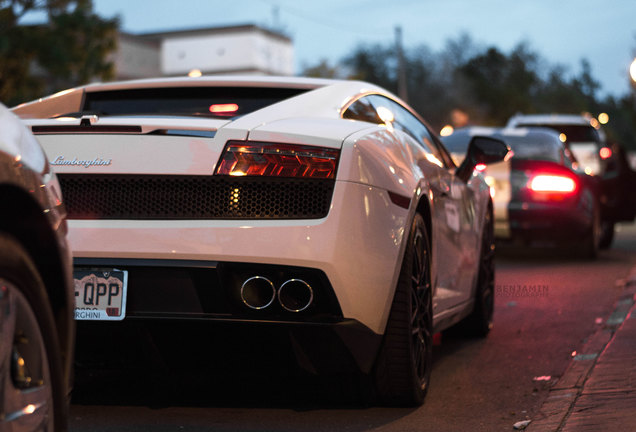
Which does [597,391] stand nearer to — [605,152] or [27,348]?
[27,348]

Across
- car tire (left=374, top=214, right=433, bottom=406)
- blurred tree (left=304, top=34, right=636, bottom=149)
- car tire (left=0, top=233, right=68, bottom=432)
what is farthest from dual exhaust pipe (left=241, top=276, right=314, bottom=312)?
blurred tree (left=304, top=34, right=636, bottom=149)

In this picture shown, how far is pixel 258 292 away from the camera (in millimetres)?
4223

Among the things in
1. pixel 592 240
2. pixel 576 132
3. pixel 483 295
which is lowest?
pixel 592 240

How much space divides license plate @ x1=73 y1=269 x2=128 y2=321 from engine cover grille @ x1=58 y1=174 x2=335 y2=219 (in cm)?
23

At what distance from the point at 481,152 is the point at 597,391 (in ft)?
6.51

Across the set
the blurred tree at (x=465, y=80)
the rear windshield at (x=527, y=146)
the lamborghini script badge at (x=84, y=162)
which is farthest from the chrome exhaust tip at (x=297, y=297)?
the blurred tree at (x=465, y=80)

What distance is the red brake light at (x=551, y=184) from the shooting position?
1243cm

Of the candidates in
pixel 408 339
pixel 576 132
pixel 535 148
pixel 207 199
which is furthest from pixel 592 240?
pixel 207 199

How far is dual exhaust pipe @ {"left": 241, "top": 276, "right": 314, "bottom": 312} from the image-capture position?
4.21 m

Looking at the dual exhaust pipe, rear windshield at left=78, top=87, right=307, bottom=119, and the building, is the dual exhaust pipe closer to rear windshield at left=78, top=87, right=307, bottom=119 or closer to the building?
rear windshield at left=78, top=87, right=307, bottom=119

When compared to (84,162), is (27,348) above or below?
below

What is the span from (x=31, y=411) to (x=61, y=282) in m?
0.35

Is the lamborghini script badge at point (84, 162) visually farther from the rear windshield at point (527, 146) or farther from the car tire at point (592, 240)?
the car tire at point (592, 240)

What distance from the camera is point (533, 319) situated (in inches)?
314
